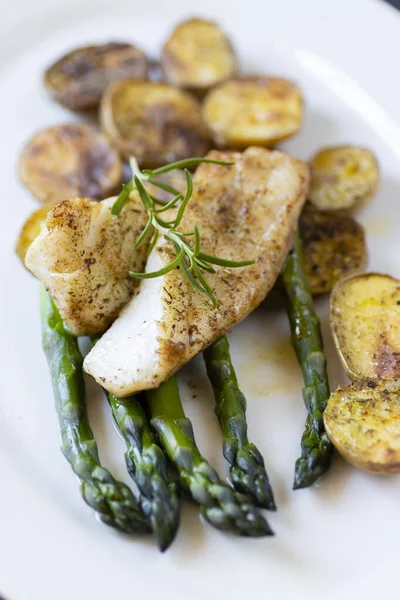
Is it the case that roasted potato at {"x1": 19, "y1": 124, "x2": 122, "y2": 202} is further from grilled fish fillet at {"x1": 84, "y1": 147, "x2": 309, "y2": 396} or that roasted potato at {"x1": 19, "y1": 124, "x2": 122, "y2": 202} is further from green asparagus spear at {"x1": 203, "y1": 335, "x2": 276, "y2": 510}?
green asparagus spear at {"x1": 203, "y1": 335, "x2": 276, "y2": 510}

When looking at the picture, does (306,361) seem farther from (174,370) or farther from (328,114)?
(328,114)

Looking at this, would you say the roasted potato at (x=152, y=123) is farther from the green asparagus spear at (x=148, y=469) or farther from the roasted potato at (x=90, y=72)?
the green asparagus spear at (x=148, y=469)

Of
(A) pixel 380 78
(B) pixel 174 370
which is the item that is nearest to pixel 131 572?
(B) pixel 174 370

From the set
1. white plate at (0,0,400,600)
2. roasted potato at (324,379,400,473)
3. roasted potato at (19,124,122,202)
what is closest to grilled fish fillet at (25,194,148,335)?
white plate at (0,0,400,600)

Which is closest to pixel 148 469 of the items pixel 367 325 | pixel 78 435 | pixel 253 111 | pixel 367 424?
pixel 78 435

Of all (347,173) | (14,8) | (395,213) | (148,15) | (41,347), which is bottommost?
(395,213)

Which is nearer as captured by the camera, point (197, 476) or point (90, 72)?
point (197, 476)

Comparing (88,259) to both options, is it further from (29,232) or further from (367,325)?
(367,325)
